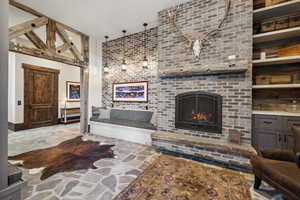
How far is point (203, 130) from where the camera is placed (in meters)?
2.73

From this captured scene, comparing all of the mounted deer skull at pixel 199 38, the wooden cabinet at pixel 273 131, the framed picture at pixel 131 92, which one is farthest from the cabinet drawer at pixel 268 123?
the framed picture at pixel 131 92

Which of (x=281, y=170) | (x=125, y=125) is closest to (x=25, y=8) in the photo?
(x=125, y=125)

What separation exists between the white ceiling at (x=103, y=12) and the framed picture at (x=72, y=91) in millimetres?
3203

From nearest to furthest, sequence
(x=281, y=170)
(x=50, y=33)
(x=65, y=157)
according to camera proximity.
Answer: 1. (x=281, y=170)
2. (x=65, y=157)
3. (x=50, y=33)

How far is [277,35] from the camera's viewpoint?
2426mm

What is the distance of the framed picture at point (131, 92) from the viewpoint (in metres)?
4.23

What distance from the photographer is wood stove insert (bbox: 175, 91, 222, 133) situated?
104 inches

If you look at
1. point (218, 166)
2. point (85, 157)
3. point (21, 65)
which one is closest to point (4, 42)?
point (85, 157)

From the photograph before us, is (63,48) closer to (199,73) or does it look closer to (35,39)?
(35,39)

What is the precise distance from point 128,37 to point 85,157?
407 cm

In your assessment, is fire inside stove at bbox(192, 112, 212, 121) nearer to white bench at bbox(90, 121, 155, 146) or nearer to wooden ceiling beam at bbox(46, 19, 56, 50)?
white bench at bbox(90, 121, 155, 146)

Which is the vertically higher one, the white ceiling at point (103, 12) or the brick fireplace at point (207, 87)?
the white ceiling at point (103, 12)

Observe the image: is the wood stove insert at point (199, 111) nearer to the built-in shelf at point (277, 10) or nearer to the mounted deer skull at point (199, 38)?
the mounted deer skull at point (199, 38)

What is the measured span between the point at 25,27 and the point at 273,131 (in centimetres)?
595
